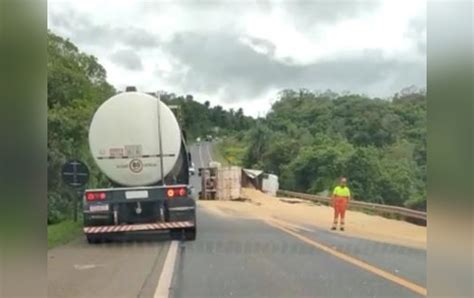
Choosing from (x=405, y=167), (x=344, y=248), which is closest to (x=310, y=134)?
(x=405, y=167)

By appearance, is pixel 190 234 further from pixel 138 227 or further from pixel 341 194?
pixel 341 194

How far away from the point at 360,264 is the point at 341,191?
206cm

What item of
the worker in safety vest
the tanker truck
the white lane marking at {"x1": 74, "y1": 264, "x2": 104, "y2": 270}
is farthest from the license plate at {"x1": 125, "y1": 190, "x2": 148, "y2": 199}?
the worker in safety vest

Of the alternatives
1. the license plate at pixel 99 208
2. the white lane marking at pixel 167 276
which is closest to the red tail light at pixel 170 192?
the white lane marking at pixel 167 276

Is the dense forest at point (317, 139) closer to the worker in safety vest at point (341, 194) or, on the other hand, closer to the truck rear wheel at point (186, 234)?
the worker in safety vest at point (341, 194)

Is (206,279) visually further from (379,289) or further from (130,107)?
(130,107)

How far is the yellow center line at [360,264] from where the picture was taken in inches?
236

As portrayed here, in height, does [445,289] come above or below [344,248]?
above

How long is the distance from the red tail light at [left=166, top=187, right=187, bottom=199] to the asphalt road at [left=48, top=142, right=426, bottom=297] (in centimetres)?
65

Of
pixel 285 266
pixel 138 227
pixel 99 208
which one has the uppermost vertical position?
pixel 99 208

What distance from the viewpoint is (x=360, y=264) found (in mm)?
7859

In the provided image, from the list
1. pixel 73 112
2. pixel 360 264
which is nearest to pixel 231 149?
pixel 73 112

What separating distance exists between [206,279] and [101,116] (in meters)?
3.27

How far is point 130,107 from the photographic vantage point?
366 inches
